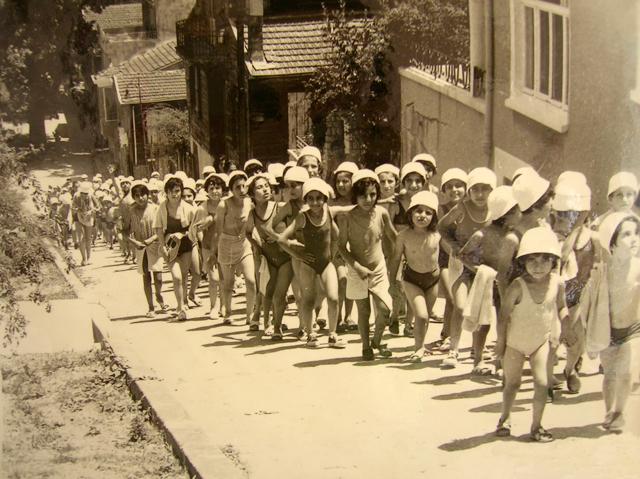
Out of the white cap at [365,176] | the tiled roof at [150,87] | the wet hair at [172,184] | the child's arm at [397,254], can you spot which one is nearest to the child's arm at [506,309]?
the child's arm at [397,254]

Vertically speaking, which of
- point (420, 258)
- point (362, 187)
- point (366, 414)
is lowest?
point (366, 414)

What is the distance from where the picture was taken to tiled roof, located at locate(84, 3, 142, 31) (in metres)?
9.34

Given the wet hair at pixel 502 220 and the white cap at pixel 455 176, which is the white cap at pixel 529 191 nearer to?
the wet hair at pixel 502 220

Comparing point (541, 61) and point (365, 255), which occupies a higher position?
point (541, 61)

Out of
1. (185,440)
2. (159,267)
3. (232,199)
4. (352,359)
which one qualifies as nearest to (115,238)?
(159,267)

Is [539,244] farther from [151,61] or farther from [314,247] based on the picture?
[151,61]

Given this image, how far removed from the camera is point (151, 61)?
35.7 feet

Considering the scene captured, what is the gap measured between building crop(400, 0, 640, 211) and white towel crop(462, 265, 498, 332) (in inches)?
50.0

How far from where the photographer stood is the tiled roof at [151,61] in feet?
32.7

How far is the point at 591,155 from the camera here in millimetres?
9508

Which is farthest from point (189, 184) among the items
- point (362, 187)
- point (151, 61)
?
point (362, 187)

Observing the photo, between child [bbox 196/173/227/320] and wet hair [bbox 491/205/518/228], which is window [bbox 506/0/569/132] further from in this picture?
child [bbox 196/173/227/320]

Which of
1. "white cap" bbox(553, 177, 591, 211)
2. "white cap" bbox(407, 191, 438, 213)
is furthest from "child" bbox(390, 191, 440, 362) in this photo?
"white cap" bbox(553, 177, 591, 211)

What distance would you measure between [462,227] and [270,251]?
84.6 inches
